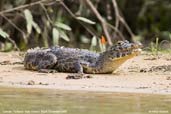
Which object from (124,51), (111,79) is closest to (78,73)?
(111,79)

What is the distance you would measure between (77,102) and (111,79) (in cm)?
181

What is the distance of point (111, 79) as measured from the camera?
852 cm

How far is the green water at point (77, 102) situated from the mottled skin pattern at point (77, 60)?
1.48 meters

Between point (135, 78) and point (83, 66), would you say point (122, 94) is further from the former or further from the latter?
point (83, 66)

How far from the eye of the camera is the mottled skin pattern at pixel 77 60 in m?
9.02

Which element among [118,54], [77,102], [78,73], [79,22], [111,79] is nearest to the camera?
[77,102]

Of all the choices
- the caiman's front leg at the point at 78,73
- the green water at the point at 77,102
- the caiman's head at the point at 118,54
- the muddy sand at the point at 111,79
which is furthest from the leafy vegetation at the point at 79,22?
the green water at the point at 77,102

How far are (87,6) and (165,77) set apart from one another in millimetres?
5123

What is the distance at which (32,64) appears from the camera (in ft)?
30.6

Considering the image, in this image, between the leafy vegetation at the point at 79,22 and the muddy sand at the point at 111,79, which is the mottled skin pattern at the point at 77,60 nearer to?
the muddy sand at the point at 111,79

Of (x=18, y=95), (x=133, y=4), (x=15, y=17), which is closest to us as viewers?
(x=18, y=95)

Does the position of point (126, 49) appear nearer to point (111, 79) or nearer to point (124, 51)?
point (124, 51)

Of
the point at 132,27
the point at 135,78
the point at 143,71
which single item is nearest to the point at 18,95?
the point at 135,78

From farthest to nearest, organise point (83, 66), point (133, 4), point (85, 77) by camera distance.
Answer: point (133, 4)
point (83, 66)
point (85, 77)
